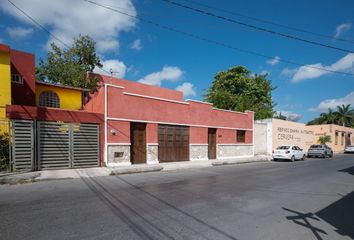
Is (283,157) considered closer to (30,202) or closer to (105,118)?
(105,118)

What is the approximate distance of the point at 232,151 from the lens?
2691cm

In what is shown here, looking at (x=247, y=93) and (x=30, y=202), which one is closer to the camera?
(x=30, y=202)

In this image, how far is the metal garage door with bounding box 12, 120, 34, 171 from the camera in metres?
13.8

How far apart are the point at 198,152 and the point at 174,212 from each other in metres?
16.4

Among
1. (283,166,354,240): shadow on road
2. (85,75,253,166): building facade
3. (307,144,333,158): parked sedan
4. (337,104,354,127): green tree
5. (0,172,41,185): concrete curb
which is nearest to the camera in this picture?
(283,166,354,240): shadow on road

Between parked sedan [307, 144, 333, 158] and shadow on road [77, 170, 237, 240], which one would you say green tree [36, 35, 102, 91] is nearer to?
shadow on road [77, 170, 237, 240]

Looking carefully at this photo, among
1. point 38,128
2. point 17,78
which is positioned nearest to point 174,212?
point 38,128

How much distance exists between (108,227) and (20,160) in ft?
33.6

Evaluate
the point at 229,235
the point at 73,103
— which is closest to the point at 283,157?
the point at 73,103

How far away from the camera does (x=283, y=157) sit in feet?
89.9

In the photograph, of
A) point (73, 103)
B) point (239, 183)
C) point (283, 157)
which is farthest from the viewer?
point (283, 157)

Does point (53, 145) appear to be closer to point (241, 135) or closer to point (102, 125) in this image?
point (102, 125)

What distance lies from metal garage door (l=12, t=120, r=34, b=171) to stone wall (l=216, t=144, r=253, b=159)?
15685mm

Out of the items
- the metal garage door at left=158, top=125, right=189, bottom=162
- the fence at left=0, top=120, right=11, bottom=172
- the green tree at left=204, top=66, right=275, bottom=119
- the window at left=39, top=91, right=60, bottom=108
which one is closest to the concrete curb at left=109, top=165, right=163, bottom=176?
the metal garage door at left=158, top=125, right=189, bottom=162
